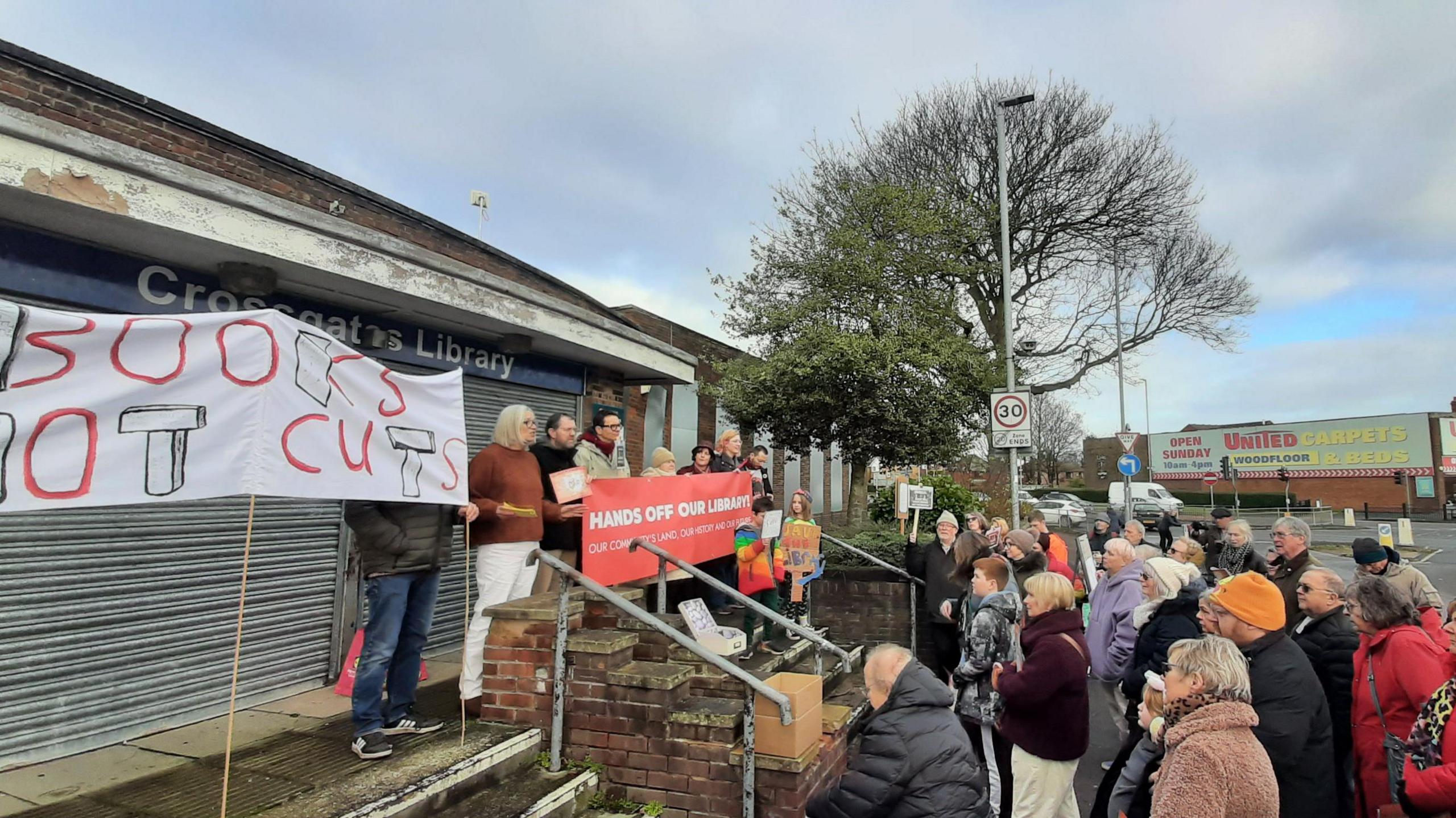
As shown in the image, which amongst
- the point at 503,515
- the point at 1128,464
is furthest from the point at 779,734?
the point at 1128,464

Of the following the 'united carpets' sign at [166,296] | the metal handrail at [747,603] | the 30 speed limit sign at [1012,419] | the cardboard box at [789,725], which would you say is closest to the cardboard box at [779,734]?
the cardboard box at [789,725]

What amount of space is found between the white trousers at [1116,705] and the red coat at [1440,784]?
11.8ft

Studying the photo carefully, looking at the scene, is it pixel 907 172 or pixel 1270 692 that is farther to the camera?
Result: pixel 907 172

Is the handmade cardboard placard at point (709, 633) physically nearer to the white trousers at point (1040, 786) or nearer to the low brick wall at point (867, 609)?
the white trousers at point (1040, 786)

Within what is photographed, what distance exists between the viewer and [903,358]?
11961mm

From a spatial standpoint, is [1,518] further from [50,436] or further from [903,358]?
[903,358]

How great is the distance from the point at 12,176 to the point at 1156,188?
23891 mm

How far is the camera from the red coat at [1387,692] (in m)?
3.42

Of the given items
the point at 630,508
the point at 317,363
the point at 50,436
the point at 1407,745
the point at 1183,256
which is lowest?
the point at 1407,745

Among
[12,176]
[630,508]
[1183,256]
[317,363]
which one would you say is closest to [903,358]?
[630,508]

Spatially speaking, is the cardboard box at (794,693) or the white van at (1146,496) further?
the white van at (1146,496)

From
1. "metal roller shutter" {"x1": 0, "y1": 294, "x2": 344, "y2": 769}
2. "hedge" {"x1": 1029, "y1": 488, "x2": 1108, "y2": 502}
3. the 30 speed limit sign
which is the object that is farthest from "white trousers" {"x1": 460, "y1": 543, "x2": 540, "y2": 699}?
"hedge" {"x1": 1029, "y1": 488, "x2": 1108, "y2": 502}

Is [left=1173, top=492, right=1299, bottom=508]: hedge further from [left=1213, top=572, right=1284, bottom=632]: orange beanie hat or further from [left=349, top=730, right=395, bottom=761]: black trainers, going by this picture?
[left=349, top=730, right=395, bottom=761]: black trainers

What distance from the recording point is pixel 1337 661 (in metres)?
4.09
